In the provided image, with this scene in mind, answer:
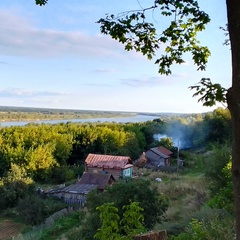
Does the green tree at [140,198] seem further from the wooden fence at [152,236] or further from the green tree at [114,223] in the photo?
the wooden fence at [152,236]

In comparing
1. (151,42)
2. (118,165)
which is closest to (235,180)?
(151,42)

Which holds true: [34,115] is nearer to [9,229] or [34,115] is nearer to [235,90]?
[9,229]

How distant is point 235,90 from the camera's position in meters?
2.22

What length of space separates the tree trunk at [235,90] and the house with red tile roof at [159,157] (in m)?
37.8

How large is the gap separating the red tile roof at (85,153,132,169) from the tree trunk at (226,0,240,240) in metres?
30.6

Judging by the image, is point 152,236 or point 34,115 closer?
point 152,236

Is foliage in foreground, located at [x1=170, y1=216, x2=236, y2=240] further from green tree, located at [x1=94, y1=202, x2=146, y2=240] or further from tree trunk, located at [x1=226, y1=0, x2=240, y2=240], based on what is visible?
tree trunk, located at [x1=226, y1=0, x2=240, y2=240]

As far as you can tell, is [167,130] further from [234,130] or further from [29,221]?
[234,130]

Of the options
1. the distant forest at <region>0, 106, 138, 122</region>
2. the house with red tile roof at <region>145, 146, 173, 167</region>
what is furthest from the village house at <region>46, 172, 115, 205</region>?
the distant forest at <region>0, 106, 138, 122</region>

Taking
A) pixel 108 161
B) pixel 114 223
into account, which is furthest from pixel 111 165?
pixel 114 223

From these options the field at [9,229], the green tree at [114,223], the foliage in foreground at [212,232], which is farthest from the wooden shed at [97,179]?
the green tree at [114,223]

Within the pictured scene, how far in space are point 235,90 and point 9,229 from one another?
2133cm

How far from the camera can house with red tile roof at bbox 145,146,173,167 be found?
133 ft

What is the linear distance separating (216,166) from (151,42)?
951 centimetres
